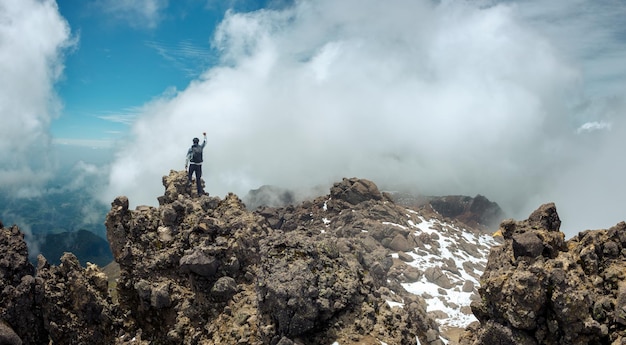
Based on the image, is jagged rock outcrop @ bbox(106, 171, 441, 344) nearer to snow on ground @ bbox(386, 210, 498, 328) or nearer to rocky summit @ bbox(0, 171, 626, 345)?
rocky summit @ bbox(0, 171, 626, 345)

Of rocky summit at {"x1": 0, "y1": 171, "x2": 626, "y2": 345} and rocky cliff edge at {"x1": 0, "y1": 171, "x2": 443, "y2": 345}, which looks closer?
rocky summit at {"x1": 0, "y1": 171, "x2": 626, "y2": 345}

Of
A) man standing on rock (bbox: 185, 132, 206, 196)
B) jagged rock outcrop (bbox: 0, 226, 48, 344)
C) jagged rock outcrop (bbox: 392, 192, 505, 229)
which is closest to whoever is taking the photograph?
jagged rock outcrop (bbox: 0, 226, 48, 344)

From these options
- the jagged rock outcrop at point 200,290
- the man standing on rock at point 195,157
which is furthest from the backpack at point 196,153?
the jagged rock outcrop at point 200,290

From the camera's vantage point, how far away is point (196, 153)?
34.0 m

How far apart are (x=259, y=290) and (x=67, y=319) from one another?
12969mm

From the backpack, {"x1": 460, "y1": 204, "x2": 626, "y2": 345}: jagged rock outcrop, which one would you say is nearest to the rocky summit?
{"x1": 460, "y1": 204, "x2": 626, "y2": 345}: jagged rock outcrop

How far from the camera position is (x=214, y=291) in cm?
2294

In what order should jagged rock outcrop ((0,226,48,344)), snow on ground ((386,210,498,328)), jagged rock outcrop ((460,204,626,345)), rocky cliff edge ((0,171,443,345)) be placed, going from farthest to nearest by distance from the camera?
snow on ground ((386,210,498,328)), jagged rock outcrop ((0,226,48,344)), rocky cliff edge ((0,171,443,345)), jagged rock outcrop ((460,204,626,345))

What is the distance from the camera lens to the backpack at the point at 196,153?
3378cm

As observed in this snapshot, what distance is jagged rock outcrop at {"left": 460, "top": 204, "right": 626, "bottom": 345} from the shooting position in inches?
640

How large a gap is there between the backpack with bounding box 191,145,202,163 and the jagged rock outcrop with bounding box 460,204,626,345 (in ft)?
83.8

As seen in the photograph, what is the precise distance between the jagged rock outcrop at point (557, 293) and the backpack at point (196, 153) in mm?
25528

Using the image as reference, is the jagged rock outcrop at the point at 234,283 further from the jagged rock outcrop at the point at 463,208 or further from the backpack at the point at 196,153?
the jagged rock outcrop at the point at 463,208

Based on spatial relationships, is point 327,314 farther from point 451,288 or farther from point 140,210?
point 451,288
